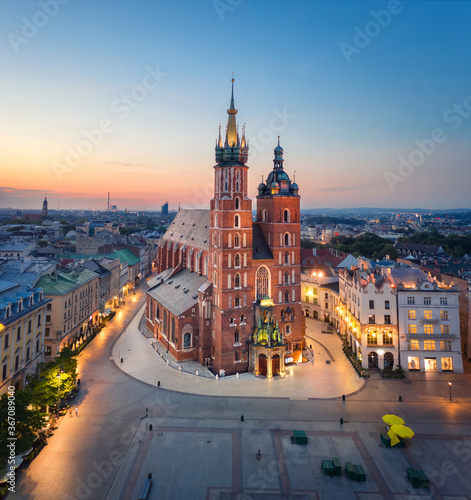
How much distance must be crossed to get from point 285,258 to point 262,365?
17.9m

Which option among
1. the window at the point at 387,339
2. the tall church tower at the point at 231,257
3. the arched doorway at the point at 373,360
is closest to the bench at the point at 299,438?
the tall church tower at the point at 231,257

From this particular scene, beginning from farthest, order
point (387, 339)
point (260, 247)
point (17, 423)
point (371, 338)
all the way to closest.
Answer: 1. point (260, 247)
2. point (371, 338)
3. point (387, 339)
4. point (17, 423)

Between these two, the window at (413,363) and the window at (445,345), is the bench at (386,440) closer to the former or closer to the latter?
the window at (413,363)

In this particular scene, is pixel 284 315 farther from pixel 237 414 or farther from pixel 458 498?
pixel 458 498

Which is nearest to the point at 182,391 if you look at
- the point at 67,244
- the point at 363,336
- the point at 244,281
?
the point at 244,281

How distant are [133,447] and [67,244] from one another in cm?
12316

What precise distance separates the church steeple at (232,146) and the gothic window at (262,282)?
715 inches

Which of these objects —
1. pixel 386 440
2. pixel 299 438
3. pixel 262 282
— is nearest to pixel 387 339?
pixel 262 282

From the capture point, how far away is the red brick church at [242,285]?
172 ft

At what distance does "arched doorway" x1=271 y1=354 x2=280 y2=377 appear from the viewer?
52.1 m

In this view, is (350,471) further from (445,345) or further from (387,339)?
(445,345)

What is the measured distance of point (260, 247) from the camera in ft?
188

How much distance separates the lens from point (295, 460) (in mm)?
32406

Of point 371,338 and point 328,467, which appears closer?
point 328,467
